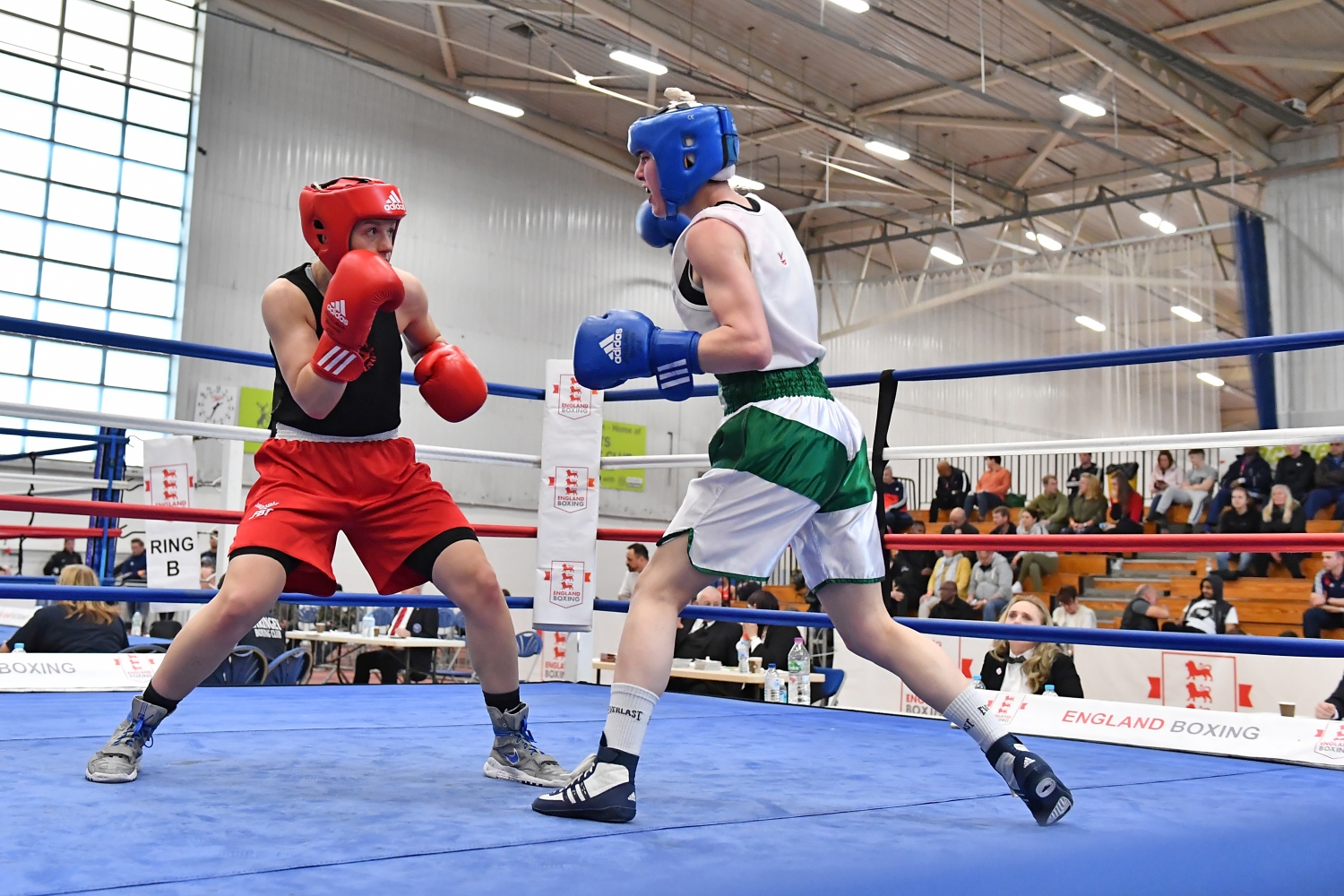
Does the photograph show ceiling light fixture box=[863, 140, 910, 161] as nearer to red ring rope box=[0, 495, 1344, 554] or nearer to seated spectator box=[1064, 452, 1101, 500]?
seated spectator box=[1064, 452, 1101, 500]

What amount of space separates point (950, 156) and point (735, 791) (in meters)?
13.6

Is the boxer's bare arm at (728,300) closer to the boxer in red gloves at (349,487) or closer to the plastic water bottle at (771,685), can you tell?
the boxer in red gloves at (349,487)

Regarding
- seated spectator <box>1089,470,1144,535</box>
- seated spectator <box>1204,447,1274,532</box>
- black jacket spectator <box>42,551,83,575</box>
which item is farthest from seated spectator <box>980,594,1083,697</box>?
black jacket spectator <box>42,551,83,575</box>

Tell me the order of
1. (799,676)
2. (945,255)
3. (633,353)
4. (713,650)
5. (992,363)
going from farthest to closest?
(945,255) → (713,650) → (799,676) → (992,363) → (633,353)

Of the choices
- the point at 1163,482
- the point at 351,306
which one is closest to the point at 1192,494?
the point at 1163,482

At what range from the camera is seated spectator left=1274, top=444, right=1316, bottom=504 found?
9.75 m


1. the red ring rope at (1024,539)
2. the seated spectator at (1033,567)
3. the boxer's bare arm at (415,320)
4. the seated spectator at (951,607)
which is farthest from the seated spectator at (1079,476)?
the boxer's bare arm at (415,320)

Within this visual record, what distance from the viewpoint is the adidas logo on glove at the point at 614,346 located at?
182 cm

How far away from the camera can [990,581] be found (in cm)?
916

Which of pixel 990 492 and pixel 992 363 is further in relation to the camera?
pixel 990 492

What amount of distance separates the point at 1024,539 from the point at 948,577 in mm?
7128

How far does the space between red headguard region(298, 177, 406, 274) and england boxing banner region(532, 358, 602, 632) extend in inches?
53.2

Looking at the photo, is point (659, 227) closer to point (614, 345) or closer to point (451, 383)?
point (614, 345)

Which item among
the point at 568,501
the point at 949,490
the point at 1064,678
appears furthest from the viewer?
the point at 949,490
